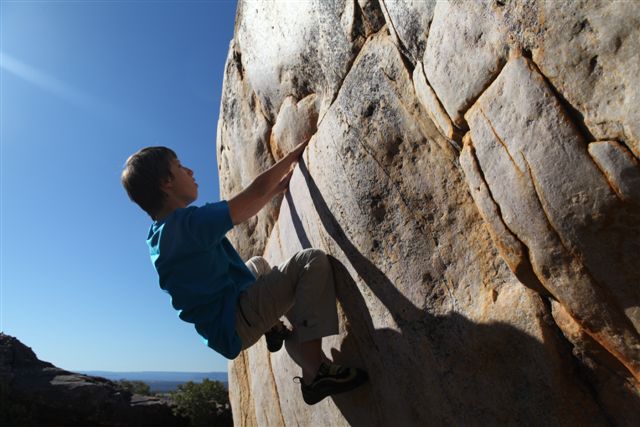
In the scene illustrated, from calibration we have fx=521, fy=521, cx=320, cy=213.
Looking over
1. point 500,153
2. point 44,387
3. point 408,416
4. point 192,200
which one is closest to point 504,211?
point 500,153

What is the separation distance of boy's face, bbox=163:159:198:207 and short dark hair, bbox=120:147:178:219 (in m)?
0.05

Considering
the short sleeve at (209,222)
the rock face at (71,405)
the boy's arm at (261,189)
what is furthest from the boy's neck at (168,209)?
the rock face at (71,405)

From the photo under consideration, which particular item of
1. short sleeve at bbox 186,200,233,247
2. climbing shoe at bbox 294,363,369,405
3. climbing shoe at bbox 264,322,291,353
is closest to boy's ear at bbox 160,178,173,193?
short sleeve at bbox 186,200,233,247

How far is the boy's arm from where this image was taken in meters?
4.49

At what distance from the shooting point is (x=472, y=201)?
12.6 feet

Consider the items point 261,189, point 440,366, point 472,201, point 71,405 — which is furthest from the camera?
point 71,405

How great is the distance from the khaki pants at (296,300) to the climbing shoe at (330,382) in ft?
1.01

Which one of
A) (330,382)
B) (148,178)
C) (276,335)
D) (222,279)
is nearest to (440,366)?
(330,382)

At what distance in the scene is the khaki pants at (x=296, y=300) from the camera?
4594mm

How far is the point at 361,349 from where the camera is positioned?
15.7ft

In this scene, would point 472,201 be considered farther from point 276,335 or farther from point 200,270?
point 276,335

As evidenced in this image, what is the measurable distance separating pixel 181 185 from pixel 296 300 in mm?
1476

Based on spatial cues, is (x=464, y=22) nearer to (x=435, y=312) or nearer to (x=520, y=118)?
(x=520, y=118)

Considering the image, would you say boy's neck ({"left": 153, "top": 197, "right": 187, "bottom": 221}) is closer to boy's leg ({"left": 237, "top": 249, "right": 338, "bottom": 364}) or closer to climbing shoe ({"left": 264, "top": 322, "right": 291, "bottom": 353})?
boy's leg ({"left": 237, "top": 249, "right": 338, "bottom": 364})
